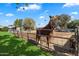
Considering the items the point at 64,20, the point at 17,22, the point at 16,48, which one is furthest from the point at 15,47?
the point at 64,20

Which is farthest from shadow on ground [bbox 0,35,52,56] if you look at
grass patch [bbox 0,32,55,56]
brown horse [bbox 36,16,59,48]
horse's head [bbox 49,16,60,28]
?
horse's head [bbox 49,16,60,28]

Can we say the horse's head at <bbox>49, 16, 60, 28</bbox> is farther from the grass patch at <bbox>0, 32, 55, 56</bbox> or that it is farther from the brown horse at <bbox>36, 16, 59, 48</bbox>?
the grass patch at <bbox>0, 32, 55, 56</bbox>

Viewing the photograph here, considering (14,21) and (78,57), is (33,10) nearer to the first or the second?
(14,21)

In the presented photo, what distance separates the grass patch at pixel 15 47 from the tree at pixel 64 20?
11.6 inches

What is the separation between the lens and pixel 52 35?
2213 mm

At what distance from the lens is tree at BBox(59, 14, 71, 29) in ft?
7.03

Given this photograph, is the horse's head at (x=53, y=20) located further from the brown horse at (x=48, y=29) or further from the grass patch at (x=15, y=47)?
the grass patch at (x=15, y=47)

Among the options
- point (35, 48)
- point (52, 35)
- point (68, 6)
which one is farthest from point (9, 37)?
point (68, 6)

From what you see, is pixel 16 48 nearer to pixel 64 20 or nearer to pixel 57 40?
pixel 57 40

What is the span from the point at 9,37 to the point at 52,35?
41 centimetres

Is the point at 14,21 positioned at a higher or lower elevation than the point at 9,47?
higher

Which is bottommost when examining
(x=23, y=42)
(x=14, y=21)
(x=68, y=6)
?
(x=23, y=42)

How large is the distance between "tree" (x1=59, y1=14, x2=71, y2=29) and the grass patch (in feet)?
0.96

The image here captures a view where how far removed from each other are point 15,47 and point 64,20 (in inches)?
20.7
